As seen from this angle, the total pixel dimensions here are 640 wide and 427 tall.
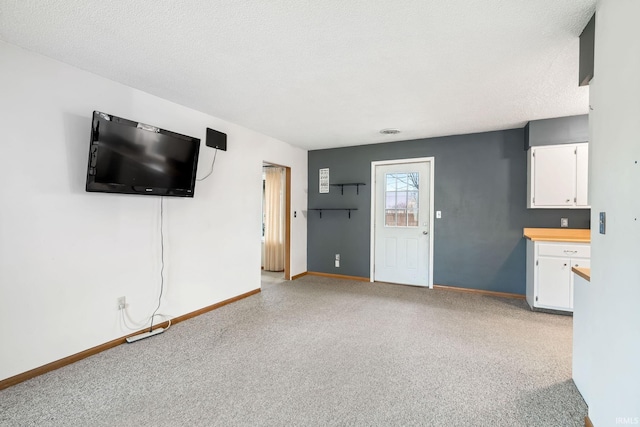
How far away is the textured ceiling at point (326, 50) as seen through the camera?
1680 mm

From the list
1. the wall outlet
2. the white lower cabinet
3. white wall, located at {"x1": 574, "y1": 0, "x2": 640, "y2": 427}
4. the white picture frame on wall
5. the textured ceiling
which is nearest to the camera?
white wall, located at {"x1": 574, "y1": 0, "x2": 640, "y2": 427}

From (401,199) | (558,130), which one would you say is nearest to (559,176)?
(558,130)

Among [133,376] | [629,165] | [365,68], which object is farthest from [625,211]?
[133,376]

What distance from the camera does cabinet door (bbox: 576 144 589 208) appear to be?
352 centimetres

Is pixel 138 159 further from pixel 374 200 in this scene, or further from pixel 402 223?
pixel 402 223

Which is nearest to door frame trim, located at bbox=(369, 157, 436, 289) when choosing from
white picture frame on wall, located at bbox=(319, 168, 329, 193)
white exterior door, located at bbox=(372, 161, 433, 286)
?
white exterior door, located at bbox=(372, 161, 433, 286)

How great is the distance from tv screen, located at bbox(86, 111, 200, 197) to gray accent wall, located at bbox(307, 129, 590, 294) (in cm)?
290

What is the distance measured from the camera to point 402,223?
479cm

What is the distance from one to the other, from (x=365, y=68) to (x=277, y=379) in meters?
2.42

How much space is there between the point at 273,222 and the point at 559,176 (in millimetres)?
4421

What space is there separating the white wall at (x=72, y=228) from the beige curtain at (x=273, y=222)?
2.17 metres

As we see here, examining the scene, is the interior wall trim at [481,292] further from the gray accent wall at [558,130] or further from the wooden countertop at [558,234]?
the gray accent wall at [558,130]

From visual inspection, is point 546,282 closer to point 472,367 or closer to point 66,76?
point 472,367

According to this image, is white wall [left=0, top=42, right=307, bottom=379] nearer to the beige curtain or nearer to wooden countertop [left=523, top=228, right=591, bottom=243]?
the beige curtain
